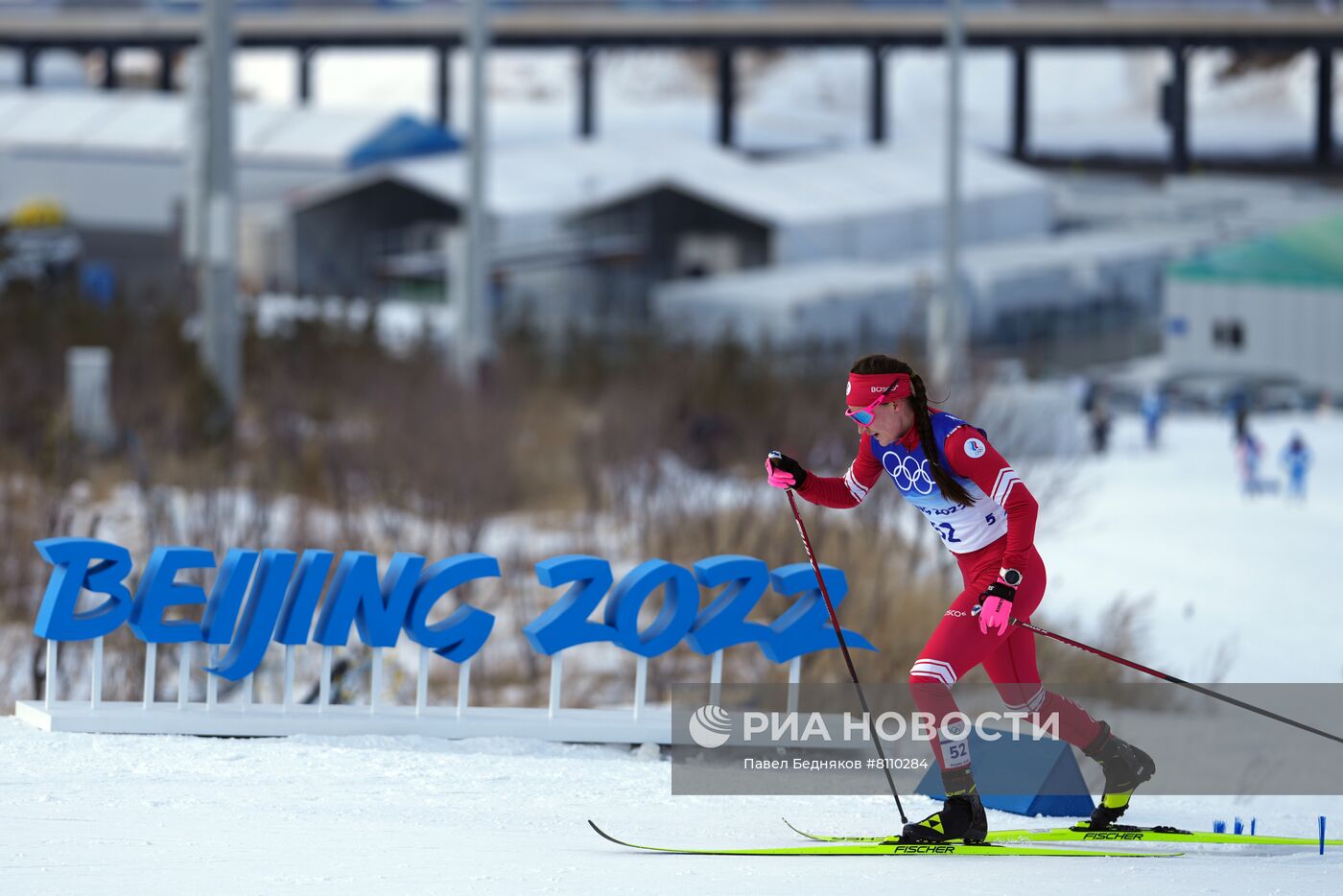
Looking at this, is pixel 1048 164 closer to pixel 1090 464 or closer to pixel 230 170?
pixel 1090 464

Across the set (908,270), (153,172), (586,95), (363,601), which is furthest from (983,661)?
(586,95)

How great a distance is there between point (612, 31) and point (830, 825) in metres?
61.6

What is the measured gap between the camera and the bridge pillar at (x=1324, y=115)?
73562 millimetres

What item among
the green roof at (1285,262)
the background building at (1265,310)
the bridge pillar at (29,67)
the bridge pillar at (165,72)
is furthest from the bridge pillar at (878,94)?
the background building at (1265,310)

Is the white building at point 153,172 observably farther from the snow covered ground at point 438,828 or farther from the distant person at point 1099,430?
the snow covered ground at point 438,828

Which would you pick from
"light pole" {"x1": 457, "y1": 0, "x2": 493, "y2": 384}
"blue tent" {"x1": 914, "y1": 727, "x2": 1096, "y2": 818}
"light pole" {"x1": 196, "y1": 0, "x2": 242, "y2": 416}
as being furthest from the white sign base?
"light pole" {"x1": 457, "y1": 0, "x2": 493, "y2": 384}

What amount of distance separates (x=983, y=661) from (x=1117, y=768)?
0.70 m

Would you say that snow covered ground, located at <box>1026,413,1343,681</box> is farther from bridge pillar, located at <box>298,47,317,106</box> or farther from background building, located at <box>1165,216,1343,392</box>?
bridge pillar, located at <box>298,47,317,106</box>

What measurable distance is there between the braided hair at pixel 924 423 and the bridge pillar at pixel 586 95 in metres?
64.6

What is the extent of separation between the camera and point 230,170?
1750cm

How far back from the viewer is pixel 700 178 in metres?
46.5

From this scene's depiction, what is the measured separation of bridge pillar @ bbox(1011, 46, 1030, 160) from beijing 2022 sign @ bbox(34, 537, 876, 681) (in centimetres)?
6590

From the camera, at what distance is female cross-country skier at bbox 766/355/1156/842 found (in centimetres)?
720

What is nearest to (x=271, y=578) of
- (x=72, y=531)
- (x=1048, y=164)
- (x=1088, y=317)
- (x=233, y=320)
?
(x=72, y=531)
